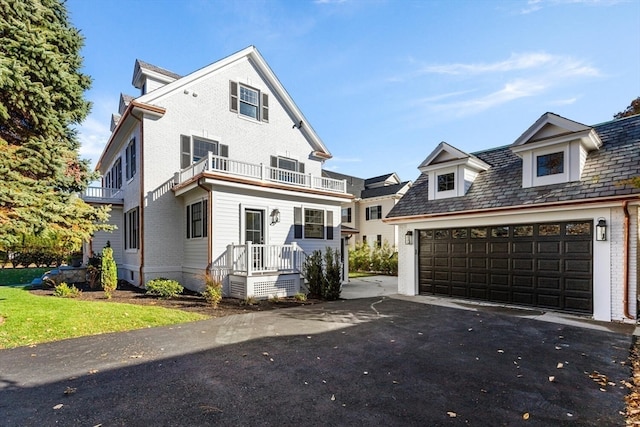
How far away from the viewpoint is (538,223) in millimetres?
9297

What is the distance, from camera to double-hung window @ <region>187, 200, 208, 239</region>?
12039mm

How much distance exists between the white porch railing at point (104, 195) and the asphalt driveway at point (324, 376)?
11.2m

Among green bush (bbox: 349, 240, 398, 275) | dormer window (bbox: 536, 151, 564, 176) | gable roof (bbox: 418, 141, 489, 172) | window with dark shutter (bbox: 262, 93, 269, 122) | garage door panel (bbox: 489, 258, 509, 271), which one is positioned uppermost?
window with dark shutter (bbox: 262, 93, 269, 122)

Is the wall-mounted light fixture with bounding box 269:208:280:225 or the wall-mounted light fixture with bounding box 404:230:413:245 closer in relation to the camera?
the wall-mounted light fixture with bounding box 404:230:413:245

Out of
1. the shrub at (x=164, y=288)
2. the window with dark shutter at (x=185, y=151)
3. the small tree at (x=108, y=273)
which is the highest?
the window with dark shutter at (x=185, y=151)

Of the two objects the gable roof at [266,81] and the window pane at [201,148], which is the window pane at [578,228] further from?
the window pane at [201,148]

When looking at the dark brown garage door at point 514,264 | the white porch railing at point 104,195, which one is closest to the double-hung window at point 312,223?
the dark brown garage door at point 514,264

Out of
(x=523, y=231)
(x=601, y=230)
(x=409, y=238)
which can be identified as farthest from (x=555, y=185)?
(x=409, y=238)

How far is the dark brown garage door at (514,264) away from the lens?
8523 millimetres

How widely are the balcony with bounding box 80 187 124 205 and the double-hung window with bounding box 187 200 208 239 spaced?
200 inches

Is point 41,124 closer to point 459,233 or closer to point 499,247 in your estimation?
point 459,233

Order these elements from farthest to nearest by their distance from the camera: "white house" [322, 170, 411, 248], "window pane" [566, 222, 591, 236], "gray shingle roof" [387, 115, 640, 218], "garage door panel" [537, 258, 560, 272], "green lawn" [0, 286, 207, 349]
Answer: "white house" [322, 170, 411, 248], "garage door panel" [537, 258, 560, 272], "window pane" [566, 222, 591, 236], "gray shingle roof" [387, 115, 640, 218], "green lawn" [0, 286, 207, 349]

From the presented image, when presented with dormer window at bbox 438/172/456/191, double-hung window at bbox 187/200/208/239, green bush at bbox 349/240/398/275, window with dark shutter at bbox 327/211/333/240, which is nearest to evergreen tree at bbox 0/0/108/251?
double-hung window at bbox 187/200/208/239

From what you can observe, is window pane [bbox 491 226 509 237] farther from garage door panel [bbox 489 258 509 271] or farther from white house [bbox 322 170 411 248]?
white house [bbox 322 170 411 248]
